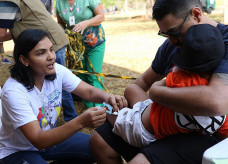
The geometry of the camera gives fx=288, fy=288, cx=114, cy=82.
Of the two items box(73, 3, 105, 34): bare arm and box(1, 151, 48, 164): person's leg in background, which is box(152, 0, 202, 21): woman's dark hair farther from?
box(73, 3, 105, 34): bare arm

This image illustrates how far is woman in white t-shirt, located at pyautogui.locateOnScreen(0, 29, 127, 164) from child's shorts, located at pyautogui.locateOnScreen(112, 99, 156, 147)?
0.16m

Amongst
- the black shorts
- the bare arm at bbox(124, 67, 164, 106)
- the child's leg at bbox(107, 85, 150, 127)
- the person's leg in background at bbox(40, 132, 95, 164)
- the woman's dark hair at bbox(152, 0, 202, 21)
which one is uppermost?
the woman's dark hair at bbox(152, 0, 202, 21)

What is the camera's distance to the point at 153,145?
1.66 meters

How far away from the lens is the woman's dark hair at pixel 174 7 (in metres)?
1.63

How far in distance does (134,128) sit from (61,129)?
51 centimetres

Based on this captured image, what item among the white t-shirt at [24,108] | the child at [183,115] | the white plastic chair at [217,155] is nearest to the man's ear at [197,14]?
the child at [183,115]

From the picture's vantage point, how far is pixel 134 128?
171cm

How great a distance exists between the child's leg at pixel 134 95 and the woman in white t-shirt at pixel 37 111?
59 mm

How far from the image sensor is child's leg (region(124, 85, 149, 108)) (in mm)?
2135

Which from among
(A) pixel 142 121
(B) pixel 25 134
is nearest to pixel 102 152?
(A) pixel 142 121

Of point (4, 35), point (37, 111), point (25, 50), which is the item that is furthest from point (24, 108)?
point (4, 35)

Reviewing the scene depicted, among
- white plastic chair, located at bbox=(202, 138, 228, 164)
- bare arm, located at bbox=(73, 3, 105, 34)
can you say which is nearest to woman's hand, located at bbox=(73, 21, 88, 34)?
bare arm, located at bbox=(73, 3, 105, 34)

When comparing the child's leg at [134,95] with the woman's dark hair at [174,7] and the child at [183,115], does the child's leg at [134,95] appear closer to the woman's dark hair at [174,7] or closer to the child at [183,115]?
the child at [183,115]

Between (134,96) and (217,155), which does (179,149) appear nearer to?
(217,155)
